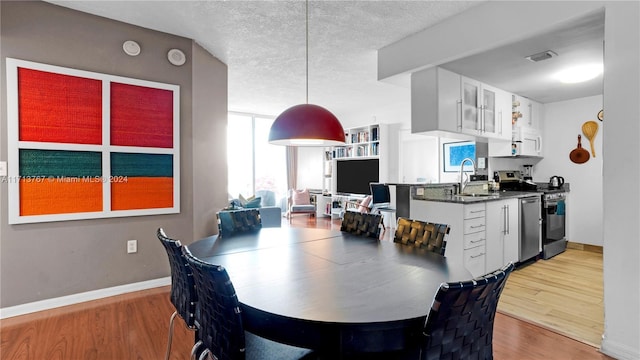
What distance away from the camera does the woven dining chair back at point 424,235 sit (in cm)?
180

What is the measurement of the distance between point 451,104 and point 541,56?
85 cm

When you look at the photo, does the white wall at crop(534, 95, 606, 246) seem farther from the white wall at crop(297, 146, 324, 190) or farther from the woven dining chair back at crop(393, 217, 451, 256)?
the white wall at crop(297, 146, 324, 190)

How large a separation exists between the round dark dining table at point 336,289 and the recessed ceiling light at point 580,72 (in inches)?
118

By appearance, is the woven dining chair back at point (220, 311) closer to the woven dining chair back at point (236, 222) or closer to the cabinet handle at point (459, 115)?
the woven dining chair back at point (236, 222)

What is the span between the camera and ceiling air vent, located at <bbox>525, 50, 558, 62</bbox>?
282cm

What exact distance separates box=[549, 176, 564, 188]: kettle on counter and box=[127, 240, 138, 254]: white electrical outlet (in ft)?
18.3

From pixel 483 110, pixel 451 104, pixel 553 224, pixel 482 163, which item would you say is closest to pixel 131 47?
pixel 451 104

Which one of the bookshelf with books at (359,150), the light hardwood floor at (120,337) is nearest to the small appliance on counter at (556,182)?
the bookshelf with books at (359,150)

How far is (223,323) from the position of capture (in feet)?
3.72

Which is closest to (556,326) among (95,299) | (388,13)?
(388,13)

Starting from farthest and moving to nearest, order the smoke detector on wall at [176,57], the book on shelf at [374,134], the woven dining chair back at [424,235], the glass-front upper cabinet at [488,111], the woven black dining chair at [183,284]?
the book on shelf at [374,134]
the glass-front upper cabinet at [488,111]
the smoke detector on wall at [176,57]
the woven dining chair back at [424,235]
the woven black dining chair at [183,284]

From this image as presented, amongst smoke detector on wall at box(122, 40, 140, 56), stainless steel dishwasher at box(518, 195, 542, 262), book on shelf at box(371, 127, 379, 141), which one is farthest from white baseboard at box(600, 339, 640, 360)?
book on shelf at box(371, 127, 379, 141)

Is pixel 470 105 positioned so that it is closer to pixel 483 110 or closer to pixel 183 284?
pixel 483 110

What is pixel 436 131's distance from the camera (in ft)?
10.5
